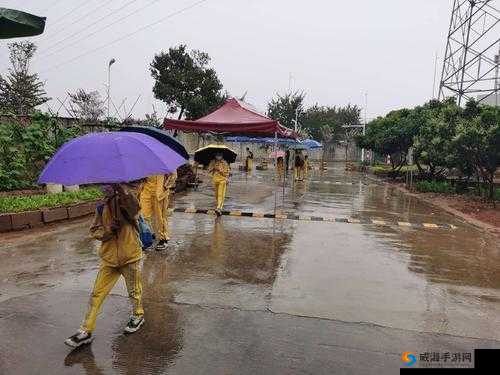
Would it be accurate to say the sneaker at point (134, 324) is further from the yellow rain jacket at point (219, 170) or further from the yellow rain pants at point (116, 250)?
the yellow rain jacket at point (219, 170)

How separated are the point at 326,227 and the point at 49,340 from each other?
724 centimetres

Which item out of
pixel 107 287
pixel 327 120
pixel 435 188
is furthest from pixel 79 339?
pixel 327 120

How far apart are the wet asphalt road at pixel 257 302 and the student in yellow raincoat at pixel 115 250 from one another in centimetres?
16

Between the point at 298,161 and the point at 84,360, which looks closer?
the point at 84,360

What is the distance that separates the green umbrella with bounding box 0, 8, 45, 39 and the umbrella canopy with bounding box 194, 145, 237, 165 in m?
7.47

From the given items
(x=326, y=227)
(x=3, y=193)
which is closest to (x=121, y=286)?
(x=326, y=227)

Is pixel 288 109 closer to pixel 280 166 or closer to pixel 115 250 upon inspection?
pixel 280 166

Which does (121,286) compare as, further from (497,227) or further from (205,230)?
(497,227)

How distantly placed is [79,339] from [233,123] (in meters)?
9.27

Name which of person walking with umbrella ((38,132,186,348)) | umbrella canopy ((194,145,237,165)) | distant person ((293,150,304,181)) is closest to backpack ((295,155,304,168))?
distant person ((293,150,304,181))

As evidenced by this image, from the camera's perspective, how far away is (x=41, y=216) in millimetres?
9766

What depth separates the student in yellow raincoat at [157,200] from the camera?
314 inches

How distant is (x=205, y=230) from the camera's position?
980cm

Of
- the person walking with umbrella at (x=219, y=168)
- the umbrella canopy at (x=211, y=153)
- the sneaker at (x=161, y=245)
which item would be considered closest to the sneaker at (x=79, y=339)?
the sneaker at (x=161, y=245)
